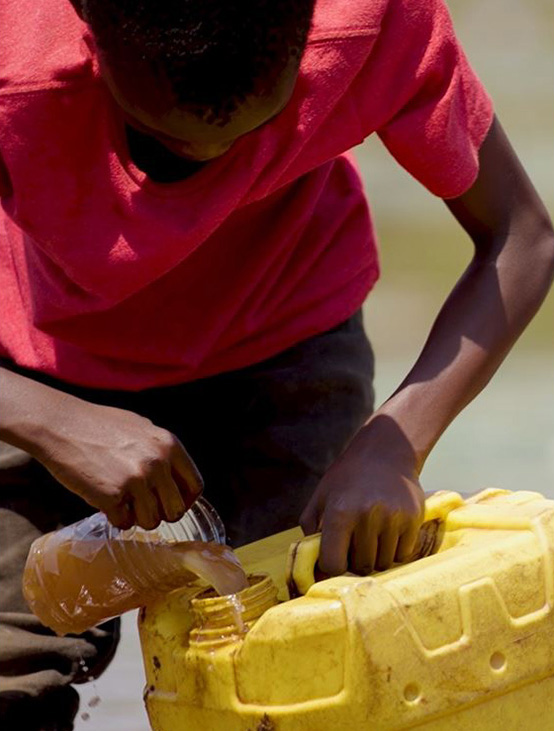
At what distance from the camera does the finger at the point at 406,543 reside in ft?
6.57

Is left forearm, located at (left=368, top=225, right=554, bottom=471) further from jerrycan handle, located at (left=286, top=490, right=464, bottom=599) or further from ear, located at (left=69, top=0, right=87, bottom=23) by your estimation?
ear, located at (left=69, top=0, right=87, bottom=23)

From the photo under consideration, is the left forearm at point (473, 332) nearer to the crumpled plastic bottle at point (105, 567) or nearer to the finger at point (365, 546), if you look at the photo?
the finger at point (365, 546)

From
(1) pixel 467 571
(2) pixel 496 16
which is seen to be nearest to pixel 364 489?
(1) pixel 467 571

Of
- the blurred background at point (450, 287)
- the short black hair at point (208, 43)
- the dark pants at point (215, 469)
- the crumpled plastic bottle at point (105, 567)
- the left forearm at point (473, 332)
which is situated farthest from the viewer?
the blurred background at point (450, 287)

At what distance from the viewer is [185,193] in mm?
2068

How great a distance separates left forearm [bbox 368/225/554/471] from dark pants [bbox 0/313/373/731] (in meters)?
0.29

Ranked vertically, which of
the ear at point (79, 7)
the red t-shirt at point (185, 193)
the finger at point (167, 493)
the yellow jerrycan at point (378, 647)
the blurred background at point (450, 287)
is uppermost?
the ear at point (79, 7)

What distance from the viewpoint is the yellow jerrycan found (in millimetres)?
1812

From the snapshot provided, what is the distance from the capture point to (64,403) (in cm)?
210

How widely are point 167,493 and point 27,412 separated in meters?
0.23

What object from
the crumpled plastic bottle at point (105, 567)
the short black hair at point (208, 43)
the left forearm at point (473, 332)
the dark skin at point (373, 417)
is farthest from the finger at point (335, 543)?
the short black hair at point (208, 43)

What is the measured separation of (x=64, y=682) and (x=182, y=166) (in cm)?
80

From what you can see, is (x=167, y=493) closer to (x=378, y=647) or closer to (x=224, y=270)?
(x=378, y=647)

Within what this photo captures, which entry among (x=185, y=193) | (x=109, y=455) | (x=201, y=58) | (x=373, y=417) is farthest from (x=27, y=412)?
(x=201, y=58)
